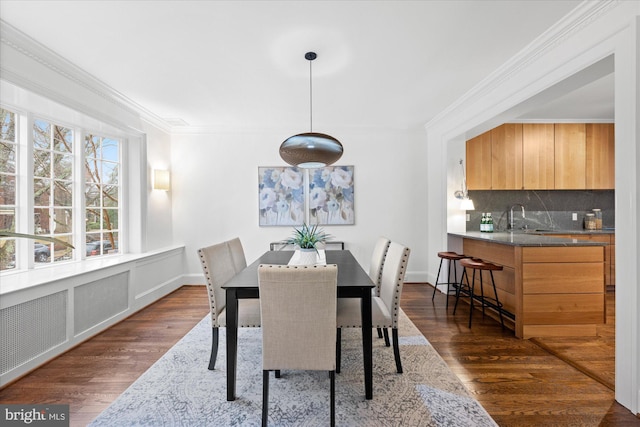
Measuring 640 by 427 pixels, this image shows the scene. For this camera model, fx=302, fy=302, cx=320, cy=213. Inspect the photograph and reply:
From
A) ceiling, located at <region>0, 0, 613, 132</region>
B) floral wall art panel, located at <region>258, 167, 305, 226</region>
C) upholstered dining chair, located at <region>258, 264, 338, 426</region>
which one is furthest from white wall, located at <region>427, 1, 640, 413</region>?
floral wall art panel, located at <region>258, 167, 305, 226</region>

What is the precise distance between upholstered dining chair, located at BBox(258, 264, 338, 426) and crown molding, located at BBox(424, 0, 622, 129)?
2.33m

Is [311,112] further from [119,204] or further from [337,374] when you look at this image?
[337,374]

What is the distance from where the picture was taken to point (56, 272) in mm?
2676

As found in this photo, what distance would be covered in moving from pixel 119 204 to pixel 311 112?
8.91 ft

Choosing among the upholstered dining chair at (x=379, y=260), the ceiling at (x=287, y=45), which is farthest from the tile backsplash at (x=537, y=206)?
the upholstered dining chair at (x=379, y=260)

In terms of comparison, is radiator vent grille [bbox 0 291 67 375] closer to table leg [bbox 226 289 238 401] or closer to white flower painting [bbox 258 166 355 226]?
table leg [bbox 226 289 238 401]

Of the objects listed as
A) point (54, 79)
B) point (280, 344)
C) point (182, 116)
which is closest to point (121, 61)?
point (54, 79)

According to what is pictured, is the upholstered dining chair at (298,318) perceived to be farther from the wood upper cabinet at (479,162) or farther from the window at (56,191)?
the wood upper cabinet at (479,162)

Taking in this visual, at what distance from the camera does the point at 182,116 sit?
4176 mm

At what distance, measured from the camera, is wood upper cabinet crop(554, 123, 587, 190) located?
14.6 feet

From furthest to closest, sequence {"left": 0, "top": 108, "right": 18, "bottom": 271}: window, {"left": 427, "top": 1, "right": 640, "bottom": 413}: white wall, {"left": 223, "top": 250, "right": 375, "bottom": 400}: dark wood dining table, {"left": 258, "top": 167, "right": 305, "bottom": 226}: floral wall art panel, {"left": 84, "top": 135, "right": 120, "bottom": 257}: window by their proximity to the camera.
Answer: {"left": 258, "top": 167, "right": 305, "bottom": 226}: floral wall art panel
{"left": 84, "top": 135, "right": 120, "bottom": 257}: window
{"left": 0, "top": 108, "right": 18, "bottom": 271}: window
{"left": 223, "top": 250, "right": 375, "bottom": 400}: dark wood dining table
{"left": 427, "top": 1, "right": 640, "bottom": 413}: white wall

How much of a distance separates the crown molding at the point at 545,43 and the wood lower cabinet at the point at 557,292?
164 cm

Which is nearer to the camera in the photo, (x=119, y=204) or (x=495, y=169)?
(x=119, y=204)

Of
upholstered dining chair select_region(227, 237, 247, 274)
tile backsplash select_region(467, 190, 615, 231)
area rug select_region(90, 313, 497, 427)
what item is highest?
tile backsplash select_region(467, 190, 615, 231)
